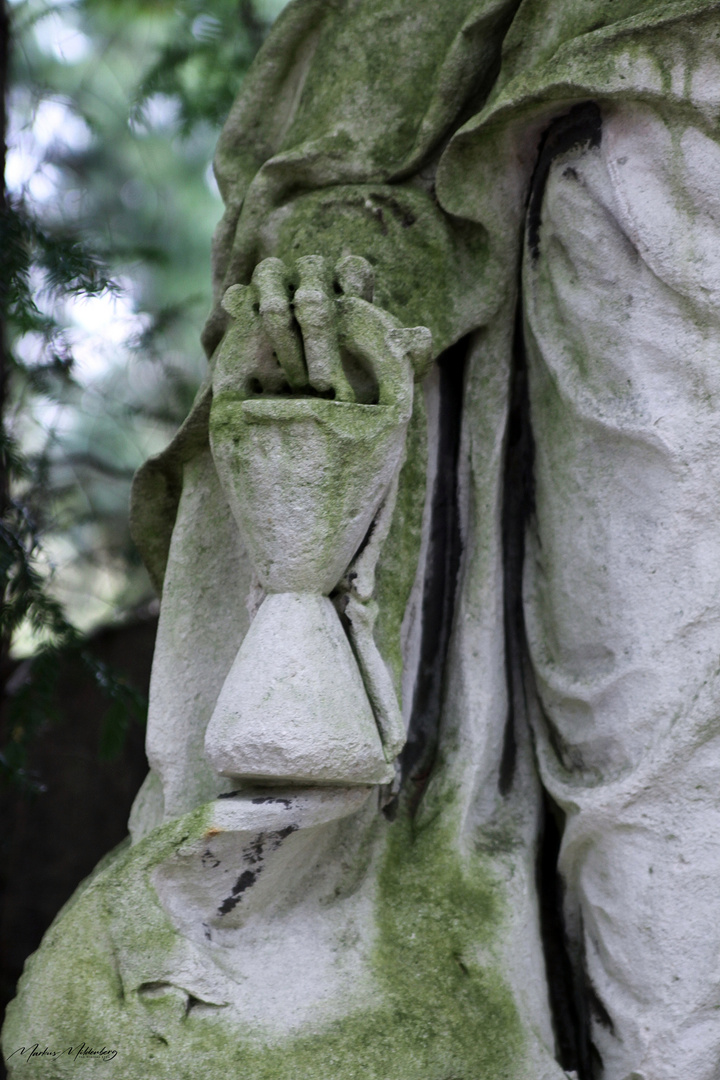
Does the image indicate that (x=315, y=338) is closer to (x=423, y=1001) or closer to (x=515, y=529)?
(x=515, y=529)

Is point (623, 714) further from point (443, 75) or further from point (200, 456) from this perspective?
point (443, 75)

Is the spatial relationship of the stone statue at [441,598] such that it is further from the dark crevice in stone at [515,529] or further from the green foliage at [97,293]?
the green foliage at [97,293]

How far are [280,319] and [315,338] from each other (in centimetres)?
4

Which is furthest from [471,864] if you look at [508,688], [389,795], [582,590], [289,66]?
[289,66]

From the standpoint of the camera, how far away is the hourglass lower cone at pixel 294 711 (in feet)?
4.14

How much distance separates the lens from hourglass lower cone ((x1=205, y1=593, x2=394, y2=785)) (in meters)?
1.26

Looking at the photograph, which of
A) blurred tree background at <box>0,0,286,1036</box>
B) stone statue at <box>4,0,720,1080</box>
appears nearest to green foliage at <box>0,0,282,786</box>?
blurred tree background at <box>0,0,286,1036</box>

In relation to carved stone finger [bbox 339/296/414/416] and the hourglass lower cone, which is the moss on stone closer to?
the hourglass lower cone

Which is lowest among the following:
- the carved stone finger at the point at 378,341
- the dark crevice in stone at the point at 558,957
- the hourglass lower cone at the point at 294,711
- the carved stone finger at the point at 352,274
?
the dark crevice in stone at the point at 558,957

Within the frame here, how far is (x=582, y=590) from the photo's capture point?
150 cm

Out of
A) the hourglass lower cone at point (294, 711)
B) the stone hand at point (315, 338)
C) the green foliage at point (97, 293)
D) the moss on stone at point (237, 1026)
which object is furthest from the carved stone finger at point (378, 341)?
the green foliage at point (97, 293)

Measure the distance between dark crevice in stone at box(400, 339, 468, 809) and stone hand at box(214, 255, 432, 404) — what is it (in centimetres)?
28

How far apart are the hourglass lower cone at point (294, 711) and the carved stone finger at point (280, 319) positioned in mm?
265

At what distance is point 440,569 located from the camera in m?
1.69
